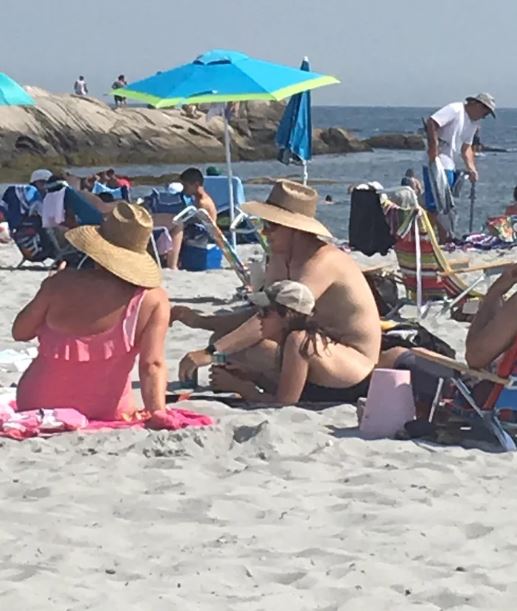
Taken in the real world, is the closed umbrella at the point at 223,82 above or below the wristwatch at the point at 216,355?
above

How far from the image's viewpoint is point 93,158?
4275cm

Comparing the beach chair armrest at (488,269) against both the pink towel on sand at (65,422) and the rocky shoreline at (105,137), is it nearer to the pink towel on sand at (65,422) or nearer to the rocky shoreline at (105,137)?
the pink towel on sand at (65,422)

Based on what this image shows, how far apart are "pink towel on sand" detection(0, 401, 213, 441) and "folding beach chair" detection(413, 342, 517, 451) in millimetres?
986

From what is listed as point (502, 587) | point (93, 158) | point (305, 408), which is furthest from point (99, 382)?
point (93, 158)

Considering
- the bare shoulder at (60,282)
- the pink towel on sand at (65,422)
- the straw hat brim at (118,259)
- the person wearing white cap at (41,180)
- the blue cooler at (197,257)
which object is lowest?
the blue cooler at (197,257)

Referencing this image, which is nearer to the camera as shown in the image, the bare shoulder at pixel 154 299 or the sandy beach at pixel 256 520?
the sandy beach at pixel 256 520

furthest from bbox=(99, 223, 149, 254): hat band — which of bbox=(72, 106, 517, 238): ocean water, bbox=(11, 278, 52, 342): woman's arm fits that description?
bbox=(72, 106, 517, 238): ocean water

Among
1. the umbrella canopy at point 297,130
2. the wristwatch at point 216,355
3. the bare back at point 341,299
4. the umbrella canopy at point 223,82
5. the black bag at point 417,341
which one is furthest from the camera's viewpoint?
the umbrella canopy at point 297,130

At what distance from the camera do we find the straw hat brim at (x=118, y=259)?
5.14 m

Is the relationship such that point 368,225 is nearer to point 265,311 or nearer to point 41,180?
point 265,311

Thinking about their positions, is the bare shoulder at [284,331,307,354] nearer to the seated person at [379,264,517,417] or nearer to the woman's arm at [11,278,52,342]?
the seated person at [379,264,517,417]

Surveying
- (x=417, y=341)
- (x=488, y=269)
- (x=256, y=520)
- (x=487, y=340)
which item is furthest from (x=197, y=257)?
(x=256, y=520)

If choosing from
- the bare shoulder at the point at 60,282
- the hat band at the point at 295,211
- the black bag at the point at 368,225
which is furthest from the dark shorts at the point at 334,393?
the black bag at the point at 368,225

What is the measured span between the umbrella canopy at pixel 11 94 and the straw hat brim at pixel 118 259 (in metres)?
5.88
